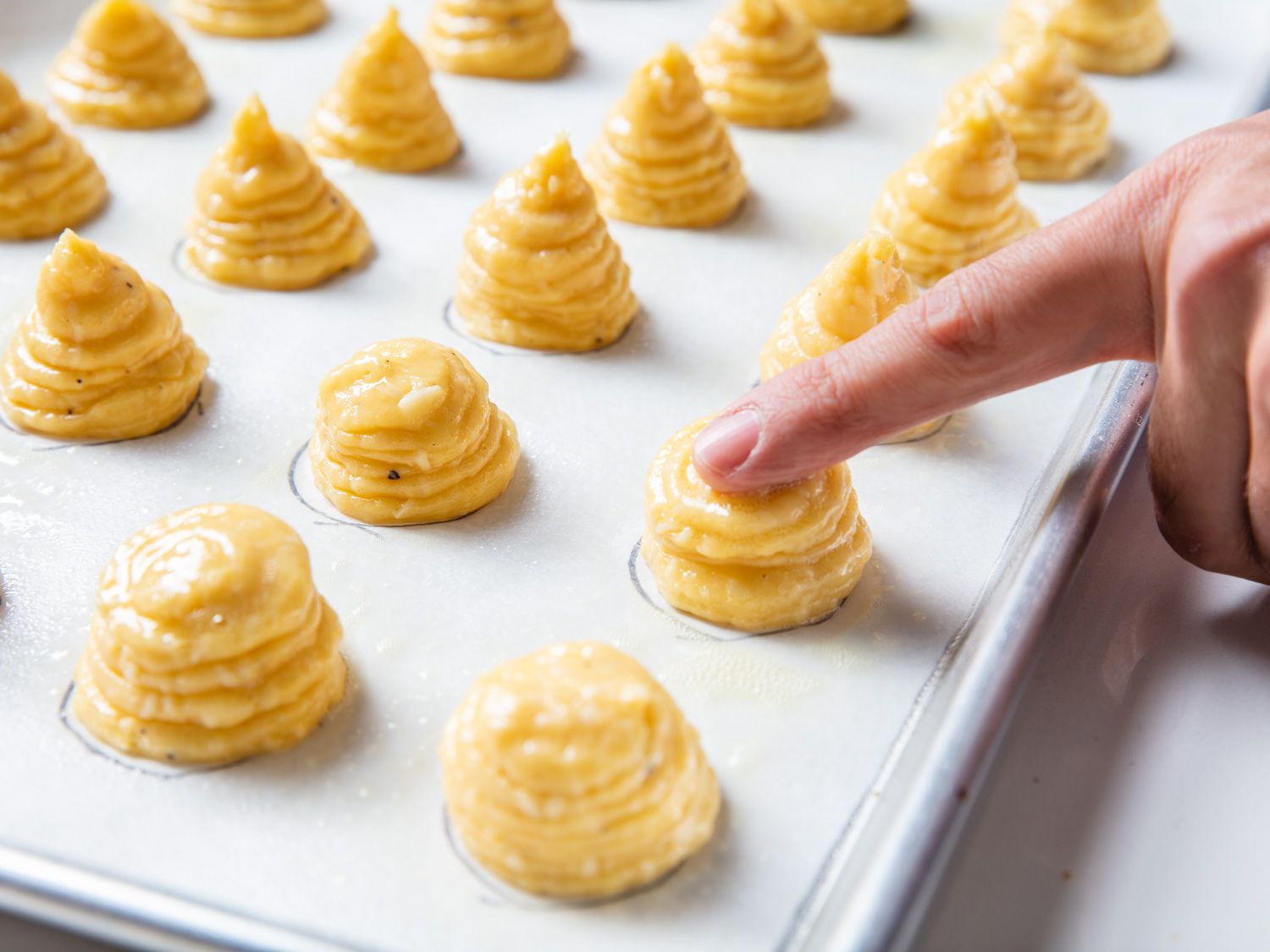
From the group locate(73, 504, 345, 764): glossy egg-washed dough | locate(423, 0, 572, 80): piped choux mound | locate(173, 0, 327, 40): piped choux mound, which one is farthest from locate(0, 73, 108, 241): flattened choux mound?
locate(73, 504, 345, 764): glossy egg-washed dough

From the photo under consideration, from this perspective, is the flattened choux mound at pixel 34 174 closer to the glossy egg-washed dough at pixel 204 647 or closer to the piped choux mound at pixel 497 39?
the piped choux mound at pixel 497 39

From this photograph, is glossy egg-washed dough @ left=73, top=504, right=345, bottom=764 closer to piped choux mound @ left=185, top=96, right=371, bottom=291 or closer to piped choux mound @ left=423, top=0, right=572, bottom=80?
piped choux mound @ left=185, top=96, right=371, bottom=291

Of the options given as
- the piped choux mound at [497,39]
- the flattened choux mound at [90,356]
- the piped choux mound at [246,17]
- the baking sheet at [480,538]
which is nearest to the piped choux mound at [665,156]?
the baking sheet at [480,538]

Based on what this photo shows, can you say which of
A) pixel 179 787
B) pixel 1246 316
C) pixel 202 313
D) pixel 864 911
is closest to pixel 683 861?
pixel 864 911

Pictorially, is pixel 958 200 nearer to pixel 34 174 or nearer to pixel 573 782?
pixel 573 782

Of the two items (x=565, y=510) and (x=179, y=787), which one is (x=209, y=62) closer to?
(x=565, y=510)
